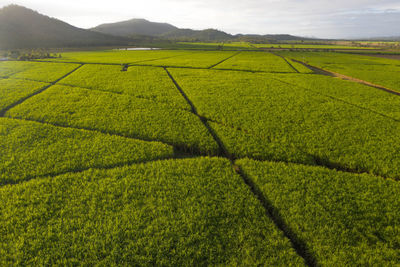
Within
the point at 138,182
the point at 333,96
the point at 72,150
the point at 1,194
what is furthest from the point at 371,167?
the point at 1,194

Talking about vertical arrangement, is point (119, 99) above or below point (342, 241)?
above

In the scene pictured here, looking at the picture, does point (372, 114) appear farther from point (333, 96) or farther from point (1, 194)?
point (1, 194)

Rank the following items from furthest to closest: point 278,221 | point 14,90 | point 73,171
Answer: point 14,90 < point 73,171 < point 278,221

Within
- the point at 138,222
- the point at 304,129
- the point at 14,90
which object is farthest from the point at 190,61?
the point at 138,222

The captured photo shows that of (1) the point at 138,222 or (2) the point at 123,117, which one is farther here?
(2) the point at 123,117

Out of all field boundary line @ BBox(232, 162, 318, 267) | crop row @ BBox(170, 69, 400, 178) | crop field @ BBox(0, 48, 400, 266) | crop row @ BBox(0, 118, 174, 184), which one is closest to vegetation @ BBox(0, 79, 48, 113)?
crop field @ BBox(0, 48, 400, 266)

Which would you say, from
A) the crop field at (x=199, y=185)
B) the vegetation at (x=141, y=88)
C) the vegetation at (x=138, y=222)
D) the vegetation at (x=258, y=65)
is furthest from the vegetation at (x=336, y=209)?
the vegetation at (x=258, y=65)

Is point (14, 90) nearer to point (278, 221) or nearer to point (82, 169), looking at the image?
point (82, 169)
